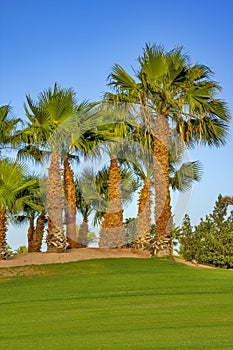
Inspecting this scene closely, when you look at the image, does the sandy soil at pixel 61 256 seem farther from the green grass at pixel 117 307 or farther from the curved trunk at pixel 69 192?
the green grass at pixel 117 307

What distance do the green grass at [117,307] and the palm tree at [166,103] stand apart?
2900mm

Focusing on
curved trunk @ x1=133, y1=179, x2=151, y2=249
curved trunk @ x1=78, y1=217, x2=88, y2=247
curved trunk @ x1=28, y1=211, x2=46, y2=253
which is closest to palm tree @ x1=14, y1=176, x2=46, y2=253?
curved trunk @ x1=28, y1=211, x2=46, y2=253

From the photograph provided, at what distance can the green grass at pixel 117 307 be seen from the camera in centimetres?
1012

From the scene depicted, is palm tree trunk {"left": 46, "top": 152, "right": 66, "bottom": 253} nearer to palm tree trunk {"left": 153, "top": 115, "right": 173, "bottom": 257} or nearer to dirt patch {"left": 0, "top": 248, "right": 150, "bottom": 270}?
dirt patch {"left": 0, "top": 248, "right": 150, "bottom": 270}

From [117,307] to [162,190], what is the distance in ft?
35.7

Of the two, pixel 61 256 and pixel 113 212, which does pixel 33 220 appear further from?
pixel 61 256

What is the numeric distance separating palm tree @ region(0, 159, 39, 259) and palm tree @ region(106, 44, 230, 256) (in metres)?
4.70

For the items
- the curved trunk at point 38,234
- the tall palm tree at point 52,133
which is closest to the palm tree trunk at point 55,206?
the tall palm tree at point 52,133

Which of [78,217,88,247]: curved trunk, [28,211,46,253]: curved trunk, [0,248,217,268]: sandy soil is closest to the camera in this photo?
[0,248,217,268]: sandy soil

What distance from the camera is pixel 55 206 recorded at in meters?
25.2

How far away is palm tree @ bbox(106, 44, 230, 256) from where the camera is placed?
24359mm

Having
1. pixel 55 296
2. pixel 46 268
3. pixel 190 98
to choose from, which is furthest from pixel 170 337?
pixel 190 98

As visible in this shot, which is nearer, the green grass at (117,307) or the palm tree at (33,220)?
the green grass at (117,307)

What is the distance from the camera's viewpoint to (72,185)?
89.2 feet
